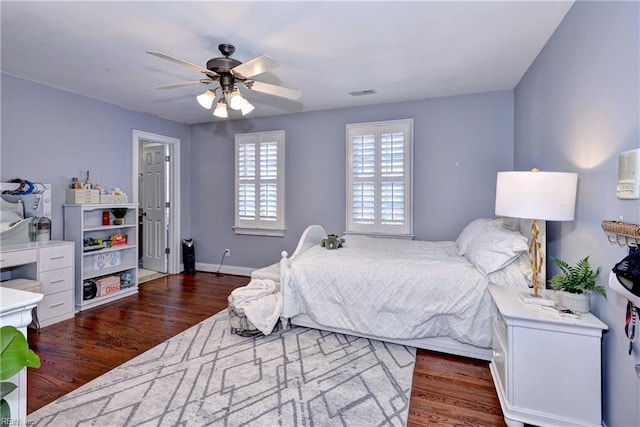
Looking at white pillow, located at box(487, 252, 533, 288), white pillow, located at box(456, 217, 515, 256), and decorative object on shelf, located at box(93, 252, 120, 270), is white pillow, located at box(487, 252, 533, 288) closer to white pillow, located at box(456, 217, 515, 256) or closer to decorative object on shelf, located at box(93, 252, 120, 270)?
white pillow, located at box(456, 217, 515, 256)

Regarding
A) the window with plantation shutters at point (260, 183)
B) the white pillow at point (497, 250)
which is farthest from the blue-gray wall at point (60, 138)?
the white pillow at point (497, 250)

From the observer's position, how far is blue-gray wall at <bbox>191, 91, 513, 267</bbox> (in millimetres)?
3949

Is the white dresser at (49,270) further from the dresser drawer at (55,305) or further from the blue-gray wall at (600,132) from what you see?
the blue-gray wall at (600,132)

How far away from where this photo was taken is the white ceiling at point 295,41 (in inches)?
85.3

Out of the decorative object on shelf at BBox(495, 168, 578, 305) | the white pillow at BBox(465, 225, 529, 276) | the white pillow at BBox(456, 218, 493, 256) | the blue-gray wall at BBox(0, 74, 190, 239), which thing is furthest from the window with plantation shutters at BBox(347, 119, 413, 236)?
the blue-gray wall at BBox(0, 74, 190, 239)

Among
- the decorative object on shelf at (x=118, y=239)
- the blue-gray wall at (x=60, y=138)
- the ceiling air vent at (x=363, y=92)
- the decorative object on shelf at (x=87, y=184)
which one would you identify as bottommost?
the decorative object on shelf at (x=118, y=239)

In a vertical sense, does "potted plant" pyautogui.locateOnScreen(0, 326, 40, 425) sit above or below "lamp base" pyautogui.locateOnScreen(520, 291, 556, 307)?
above

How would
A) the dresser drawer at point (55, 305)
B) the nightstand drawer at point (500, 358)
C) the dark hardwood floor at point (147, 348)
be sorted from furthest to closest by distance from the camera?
the dresser drawer at point (55, 305) → the dark hardwood floor at point (147, 348) → the nightstand drawer at point (500, 358)

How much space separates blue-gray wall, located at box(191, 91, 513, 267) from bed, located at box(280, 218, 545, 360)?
1.04 m

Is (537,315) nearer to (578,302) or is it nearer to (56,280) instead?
(578,302)

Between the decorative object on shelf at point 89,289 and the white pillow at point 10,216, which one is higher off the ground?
the white pillow at point 10,216

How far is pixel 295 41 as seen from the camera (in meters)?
2.60

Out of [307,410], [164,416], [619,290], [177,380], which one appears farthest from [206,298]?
[619,290]

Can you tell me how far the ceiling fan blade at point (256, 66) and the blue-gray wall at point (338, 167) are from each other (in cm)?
239
